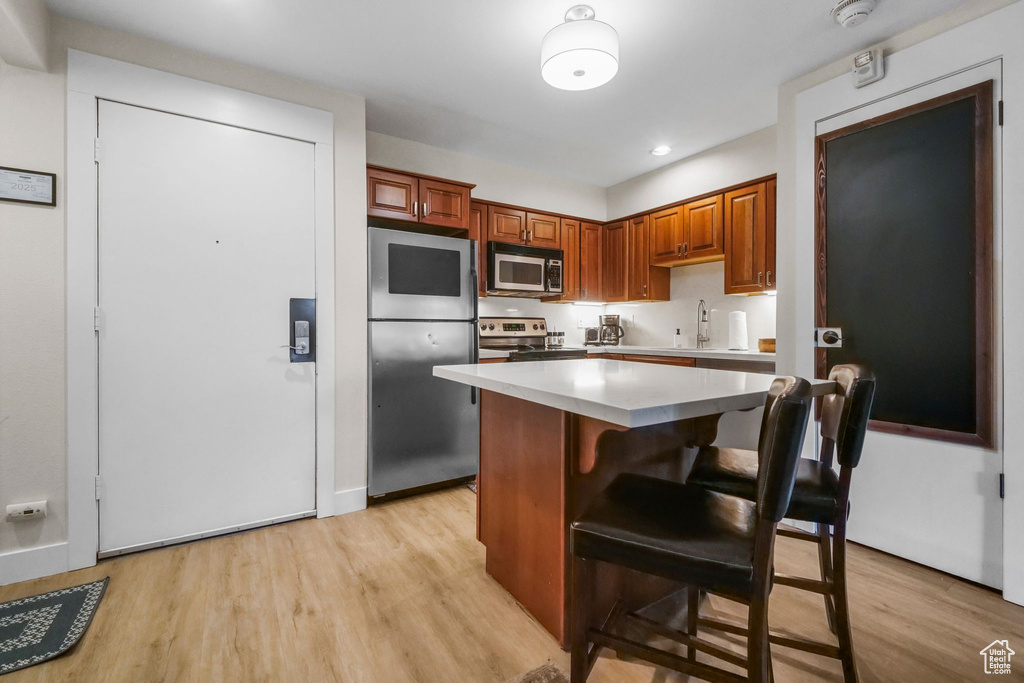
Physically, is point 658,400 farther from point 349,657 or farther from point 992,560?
point 992,560

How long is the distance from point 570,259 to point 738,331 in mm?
1708

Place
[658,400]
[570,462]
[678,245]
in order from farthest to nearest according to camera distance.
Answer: [678,245], [570,462], [658,400]

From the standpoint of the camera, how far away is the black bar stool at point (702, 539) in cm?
84

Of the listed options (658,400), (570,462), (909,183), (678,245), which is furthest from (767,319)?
(658,400)

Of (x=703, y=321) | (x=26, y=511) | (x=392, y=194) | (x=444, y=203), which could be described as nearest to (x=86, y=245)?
(x=26, y=511)

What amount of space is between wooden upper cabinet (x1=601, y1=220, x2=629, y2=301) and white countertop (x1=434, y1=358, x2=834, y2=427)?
115 inches

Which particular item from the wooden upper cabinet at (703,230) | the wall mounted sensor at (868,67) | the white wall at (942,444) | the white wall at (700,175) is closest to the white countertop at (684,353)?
the white wall at (942,444)

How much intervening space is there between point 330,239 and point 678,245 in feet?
9.30

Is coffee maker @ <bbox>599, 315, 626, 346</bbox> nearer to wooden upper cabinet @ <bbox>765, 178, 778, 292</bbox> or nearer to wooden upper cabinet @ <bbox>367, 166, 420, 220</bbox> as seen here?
wooden upper cabinet @ <bbox>765, 178, 778, 292</bbox>

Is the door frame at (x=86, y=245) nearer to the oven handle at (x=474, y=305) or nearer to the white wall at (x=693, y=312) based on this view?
the oven handle at (x=474, y=305)

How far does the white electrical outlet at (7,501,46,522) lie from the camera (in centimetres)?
199

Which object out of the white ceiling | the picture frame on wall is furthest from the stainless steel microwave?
the picture frame on wall

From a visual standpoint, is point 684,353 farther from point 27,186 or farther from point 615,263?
point 27,186

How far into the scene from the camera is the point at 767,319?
11.8 ft
